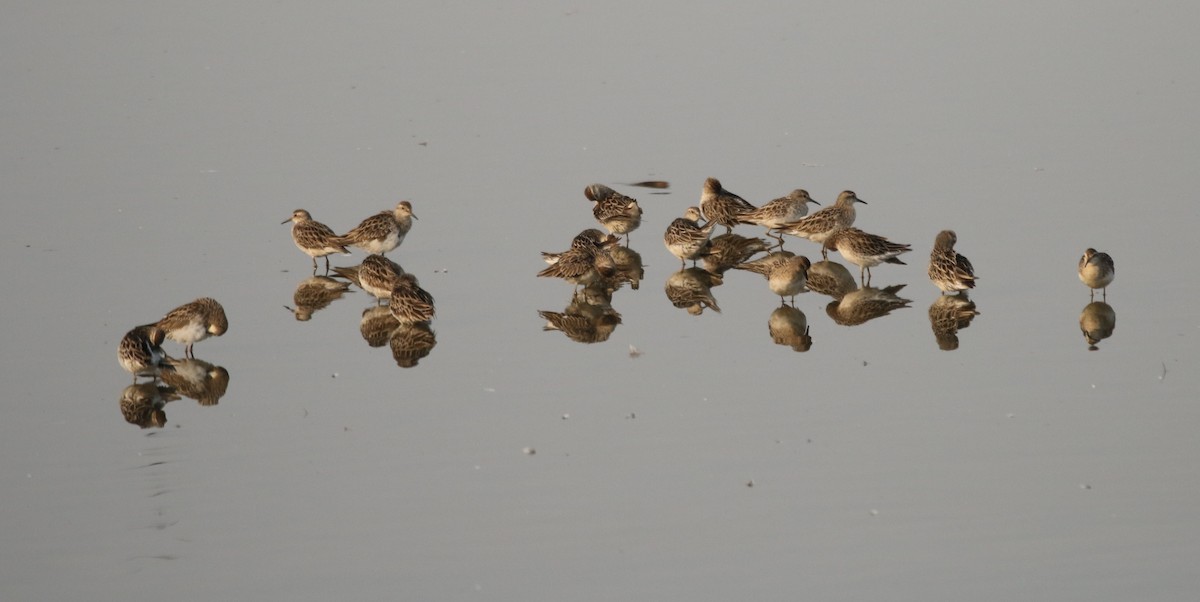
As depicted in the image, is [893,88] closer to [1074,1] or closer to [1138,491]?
[1074,1]

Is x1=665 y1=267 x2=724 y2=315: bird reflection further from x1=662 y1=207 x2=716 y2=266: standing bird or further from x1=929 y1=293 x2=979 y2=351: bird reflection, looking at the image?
x1=929 y1=293 x2=979 y2=351: bird reflection

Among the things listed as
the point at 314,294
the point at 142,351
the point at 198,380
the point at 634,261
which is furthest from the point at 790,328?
the point at 142,351

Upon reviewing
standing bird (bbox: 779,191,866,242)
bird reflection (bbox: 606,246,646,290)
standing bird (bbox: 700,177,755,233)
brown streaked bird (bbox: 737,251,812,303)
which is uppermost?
standing bird (bbox: 700,177,755,233)

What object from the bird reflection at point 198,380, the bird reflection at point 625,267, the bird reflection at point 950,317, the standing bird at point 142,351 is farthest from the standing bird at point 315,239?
the bird reflection at point 950,317

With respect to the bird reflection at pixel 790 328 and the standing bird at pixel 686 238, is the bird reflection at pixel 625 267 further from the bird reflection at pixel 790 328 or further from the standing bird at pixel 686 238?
the bird reflection at pixel 790 328

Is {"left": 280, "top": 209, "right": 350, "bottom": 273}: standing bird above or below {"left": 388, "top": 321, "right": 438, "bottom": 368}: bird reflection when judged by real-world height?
above

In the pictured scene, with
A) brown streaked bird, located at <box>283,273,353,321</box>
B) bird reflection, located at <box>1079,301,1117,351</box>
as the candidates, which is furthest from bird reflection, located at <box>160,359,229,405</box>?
bird reflection, located at <box>1079,301,1117,351</box>

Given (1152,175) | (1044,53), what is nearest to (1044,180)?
(1152,175)
